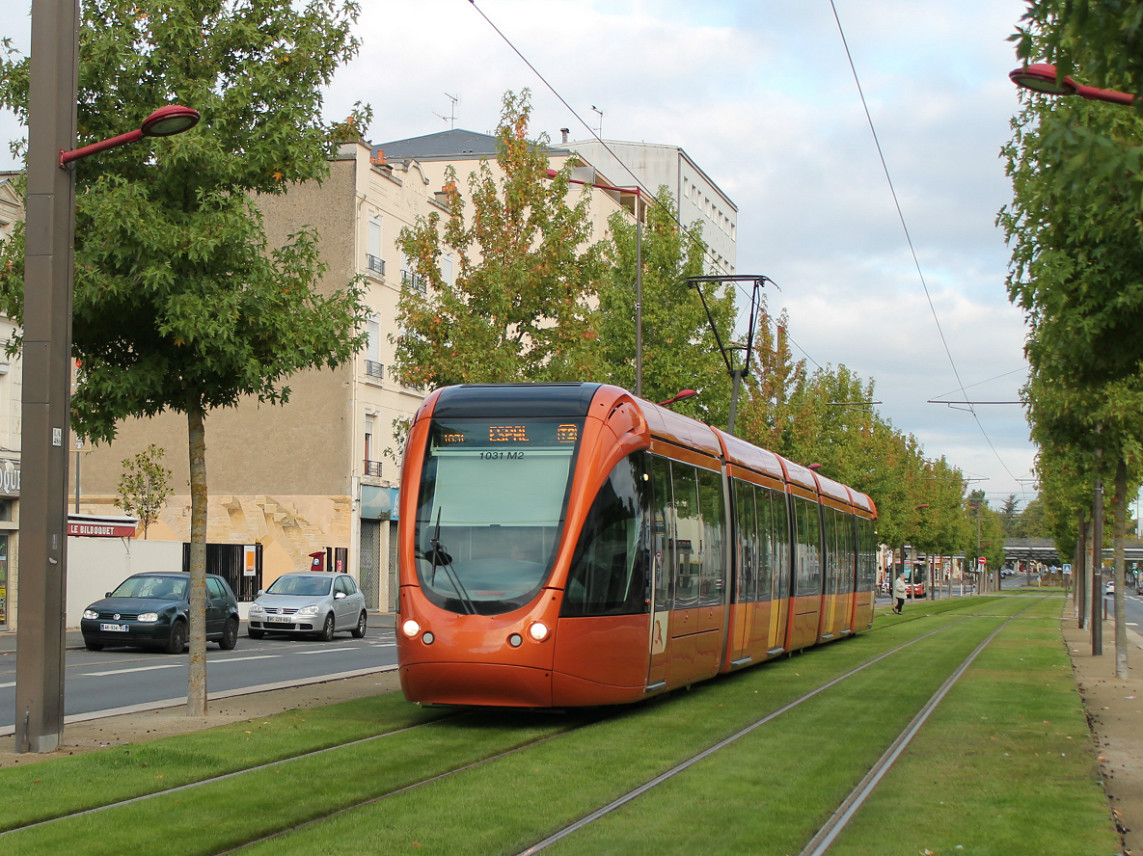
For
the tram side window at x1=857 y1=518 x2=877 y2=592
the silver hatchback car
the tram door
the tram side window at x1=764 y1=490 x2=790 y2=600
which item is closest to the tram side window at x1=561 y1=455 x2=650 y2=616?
the tram door

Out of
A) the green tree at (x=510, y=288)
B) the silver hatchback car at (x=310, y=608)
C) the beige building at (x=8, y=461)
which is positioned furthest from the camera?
the beige building at (x=8, y=461)

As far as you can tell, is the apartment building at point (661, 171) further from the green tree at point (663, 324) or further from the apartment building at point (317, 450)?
the green tree at point (663, 324)

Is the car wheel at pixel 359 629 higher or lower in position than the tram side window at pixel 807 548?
lower

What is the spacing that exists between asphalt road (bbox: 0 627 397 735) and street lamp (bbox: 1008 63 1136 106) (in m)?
9.79

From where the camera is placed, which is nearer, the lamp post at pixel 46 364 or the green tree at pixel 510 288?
the lamp post at pixel 46 364

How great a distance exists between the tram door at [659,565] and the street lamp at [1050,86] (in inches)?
236

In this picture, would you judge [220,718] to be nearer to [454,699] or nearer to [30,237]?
[454,699]

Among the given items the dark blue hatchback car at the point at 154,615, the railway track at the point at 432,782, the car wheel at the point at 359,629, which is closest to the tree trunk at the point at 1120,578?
the railway track at the point at 432,782

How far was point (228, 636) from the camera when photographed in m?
28.4

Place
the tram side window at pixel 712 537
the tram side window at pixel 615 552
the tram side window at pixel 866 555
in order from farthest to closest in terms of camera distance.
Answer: the tram side window at pixel 866 555
the tram side window at pixel 712 537
the tram side window at pixel 615 552

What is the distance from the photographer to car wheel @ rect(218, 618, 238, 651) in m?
28.3

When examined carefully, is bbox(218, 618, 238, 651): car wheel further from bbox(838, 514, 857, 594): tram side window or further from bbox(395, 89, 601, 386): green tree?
bbox(838, 514, 857, 594): tram side window

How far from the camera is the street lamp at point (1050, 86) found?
8.05m

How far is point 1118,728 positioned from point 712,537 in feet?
16.9
